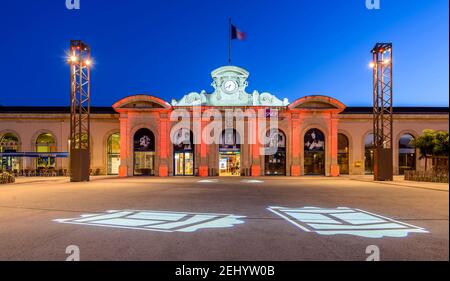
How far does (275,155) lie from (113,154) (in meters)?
18.3

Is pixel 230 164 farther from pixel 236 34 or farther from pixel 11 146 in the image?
pixel 11 146

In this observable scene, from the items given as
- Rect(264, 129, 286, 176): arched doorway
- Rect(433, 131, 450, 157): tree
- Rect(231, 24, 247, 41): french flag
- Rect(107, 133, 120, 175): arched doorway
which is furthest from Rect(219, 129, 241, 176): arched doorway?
Rect(433, 131, 450, 157): tree

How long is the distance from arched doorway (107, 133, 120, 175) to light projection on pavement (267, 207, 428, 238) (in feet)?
94.7

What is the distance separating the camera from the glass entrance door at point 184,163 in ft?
114

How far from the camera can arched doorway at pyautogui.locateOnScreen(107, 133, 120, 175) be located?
3719cm

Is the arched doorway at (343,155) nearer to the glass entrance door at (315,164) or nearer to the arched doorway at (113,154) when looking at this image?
the glass entrance door at (315,164)

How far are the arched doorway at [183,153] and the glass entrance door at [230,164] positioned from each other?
3135mm

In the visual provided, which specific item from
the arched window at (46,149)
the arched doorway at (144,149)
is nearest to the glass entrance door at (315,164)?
the arched doorway at (144,149)

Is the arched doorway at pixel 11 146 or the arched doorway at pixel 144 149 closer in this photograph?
the arched doorway at pixel 144 149

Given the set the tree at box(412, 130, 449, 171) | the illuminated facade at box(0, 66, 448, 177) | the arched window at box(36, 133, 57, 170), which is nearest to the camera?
the tree at box(412, 130, 449, 171)

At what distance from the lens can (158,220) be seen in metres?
9.70

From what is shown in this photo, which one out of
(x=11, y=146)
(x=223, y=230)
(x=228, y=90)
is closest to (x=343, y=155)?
(x=228, y=90)

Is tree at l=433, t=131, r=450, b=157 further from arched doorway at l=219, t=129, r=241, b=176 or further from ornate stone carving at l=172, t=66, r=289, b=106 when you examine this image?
arched doorway at l=219, t=129, r=241, b=176
